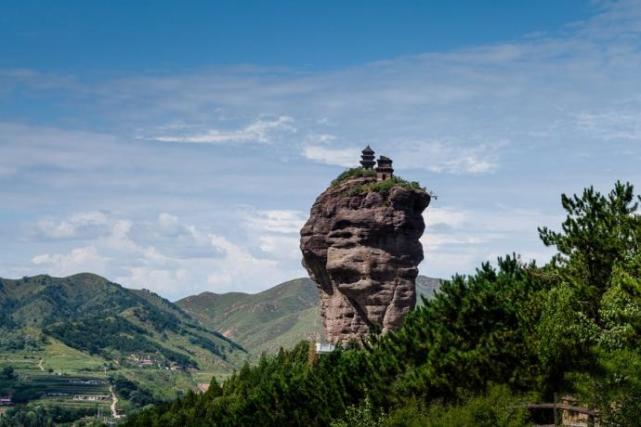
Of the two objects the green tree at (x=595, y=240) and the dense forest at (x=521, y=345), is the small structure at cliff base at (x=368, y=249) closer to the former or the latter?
the dense forest at (x=521, y=345)

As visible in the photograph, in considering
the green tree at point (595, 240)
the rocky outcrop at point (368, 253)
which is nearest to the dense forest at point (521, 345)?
the green tree at point (595, 240)

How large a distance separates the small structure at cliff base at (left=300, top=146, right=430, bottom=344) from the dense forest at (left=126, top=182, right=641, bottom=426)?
3147 cm

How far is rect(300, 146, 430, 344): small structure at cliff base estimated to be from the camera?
10562 centimetres

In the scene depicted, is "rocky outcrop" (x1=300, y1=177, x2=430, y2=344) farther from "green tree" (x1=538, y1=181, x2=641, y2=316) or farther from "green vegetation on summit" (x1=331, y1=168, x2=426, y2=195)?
"green tree" (x1=538, y1=181, x2=641, y2=316)

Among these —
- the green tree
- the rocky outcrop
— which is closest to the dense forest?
the green tree

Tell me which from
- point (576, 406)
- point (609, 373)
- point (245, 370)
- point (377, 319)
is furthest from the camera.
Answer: point (245, 370)

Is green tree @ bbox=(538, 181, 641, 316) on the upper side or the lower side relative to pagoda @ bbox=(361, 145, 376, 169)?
lower

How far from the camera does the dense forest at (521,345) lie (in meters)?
46.1

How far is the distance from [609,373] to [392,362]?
21.8 m

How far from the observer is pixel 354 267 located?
106m

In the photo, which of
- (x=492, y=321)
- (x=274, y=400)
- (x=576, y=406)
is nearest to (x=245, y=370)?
(x=274, y=400)

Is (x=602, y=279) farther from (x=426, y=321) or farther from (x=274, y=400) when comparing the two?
(x=274, y=400)

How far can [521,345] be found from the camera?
55.7m

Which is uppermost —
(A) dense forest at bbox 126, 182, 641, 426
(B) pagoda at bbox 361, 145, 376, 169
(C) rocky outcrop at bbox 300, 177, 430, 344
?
(B) pagoda at bbox 361, 145, 376, 169
